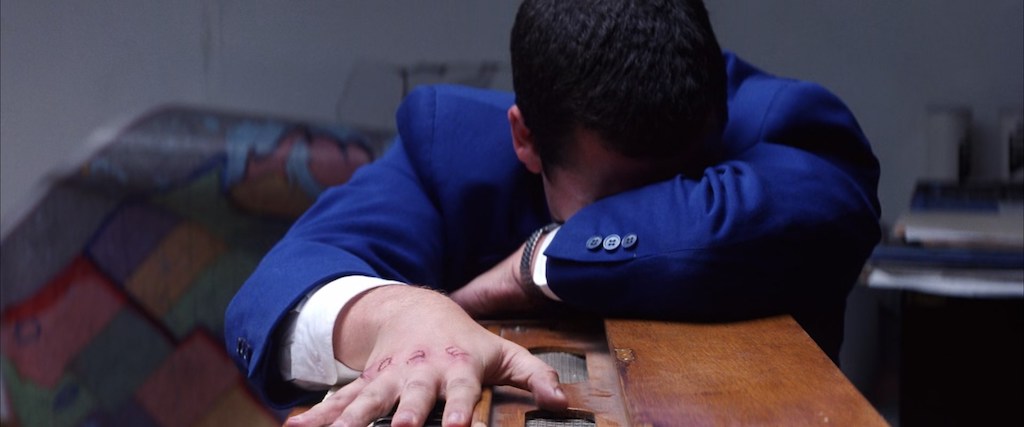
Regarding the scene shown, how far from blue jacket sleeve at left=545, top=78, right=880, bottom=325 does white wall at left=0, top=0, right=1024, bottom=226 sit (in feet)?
2.86

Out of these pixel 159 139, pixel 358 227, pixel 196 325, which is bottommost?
pixel 196 325

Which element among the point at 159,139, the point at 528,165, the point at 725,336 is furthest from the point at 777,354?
the point at 159,139

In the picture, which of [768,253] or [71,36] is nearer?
[768,253]

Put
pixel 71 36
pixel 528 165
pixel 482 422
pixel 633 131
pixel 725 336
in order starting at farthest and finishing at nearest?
pixel 71 36
pixel 528 165
pixel 633 131
pixel 725 336
pixel 482 422

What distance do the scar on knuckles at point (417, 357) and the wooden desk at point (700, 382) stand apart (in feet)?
0.13

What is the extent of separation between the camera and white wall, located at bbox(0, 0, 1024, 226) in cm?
159

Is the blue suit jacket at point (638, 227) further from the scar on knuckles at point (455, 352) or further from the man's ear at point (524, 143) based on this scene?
the scar on knuckles at point (455, 352)

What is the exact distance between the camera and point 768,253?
710 millimetres

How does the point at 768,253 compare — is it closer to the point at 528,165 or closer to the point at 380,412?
the point at 528,165

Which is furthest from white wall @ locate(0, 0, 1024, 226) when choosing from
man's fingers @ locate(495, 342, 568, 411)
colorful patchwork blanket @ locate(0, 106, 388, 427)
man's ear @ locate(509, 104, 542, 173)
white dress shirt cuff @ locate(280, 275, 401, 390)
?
man's fingers @ locate(495, 342, 568, 411)

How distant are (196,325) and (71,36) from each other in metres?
0.50

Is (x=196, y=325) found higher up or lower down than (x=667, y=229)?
lower down

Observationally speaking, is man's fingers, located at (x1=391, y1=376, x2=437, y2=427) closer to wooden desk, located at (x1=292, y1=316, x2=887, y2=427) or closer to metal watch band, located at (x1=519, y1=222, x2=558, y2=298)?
wooden desk, located at (x1=292, y1=316, x2=887, y2=427)

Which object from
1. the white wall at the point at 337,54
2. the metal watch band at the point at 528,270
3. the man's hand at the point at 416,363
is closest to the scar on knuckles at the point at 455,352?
the man's hand at the point at 416,363
